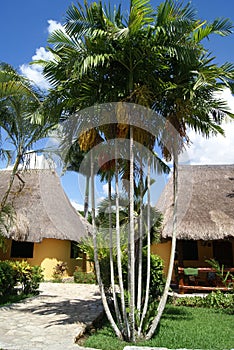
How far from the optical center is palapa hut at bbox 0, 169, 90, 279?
13.6m

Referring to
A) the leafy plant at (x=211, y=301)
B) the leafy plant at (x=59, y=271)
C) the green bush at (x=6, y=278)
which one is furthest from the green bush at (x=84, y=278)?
the leafy plant at (x=211, y=301)

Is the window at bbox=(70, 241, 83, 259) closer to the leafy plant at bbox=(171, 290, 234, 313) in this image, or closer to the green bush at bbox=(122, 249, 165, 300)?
the green bush at bbox=(122, 249, 165, 300)

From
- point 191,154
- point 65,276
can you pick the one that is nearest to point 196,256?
point 65,276

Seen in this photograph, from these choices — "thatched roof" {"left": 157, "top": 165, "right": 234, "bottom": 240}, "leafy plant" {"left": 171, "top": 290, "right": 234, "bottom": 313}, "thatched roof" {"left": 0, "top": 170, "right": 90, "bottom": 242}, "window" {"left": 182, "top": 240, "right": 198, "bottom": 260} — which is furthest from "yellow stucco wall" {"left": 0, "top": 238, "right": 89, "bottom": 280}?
"leafy plant" {"left": 171, "top": 290, "right": 234, "bottom": 313}

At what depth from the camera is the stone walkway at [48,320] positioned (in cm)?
502

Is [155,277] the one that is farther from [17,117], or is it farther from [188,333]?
[17,117]

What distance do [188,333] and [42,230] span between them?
9.51 meters

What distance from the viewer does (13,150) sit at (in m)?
9.17

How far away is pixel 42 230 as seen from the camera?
46.2ft

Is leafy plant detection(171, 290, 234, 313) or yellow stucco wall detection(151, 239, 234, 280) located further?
yellow stucco wall detection(151, 239, 234, 280)

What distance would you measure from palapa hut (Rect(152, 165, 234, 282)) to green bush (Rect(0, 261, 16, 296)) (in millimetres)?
5332

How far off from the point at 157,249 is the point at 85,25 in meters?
10.3

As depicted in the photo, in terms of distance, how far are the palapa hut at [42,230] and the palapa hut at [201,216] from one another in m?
4.79

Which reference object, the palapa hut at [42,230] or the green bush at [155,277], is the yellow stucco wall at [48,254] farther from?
the green bush at [155,277]
